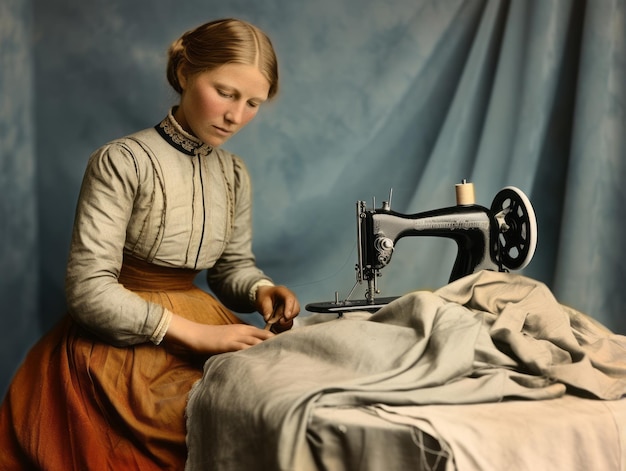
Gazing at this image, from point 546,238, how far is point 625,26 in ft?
2.05

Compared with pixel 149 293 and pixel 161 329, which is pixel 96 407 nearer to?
pixel 161 329

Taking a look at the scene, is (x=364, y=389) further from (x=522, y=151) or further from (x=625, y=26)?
(x=625, y=26)

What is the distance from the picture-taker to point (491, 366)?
1.26 metres

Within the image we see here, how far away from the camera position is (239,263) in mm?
1932

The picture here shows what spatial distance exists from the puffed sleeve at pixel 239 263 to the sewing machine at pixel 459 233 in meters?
0.25

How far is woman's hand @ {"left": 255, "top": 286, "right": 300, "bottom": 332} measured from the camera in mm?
1743

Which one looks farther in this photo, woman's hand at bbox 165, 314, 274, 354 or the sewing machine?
the sewing machine

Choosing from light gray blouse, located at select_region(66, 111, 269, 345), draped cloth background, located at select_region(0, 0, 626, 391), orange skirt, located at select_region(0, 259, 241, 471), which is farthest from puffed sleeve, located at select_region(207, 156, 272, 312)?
draped cloth background, located at select_region(0, 0, 626, 391)

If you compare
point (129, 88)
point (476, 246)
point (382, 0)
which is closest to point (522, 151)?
point (382, 0)

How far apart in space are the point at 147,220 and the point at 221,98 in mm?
282

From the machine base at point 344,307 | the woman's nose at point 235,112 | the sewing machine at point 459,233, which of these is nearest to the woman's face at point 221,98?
the woman's nose at point 235,112

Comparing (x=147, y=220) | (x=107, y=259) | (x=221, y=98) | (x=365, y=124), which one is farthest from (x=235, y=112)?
(x=365, y=124)

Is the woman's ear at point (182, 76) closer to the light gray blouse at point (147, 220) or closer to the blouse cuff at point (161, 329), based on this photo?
the light gray blouse at point (147, 220)

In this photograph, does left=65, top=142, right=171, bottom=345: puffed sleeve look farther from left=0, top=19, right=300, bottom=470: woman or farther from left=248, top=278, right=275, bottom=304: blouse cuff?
left=248, top=278, right=275, bottom=304: blouse cuff
